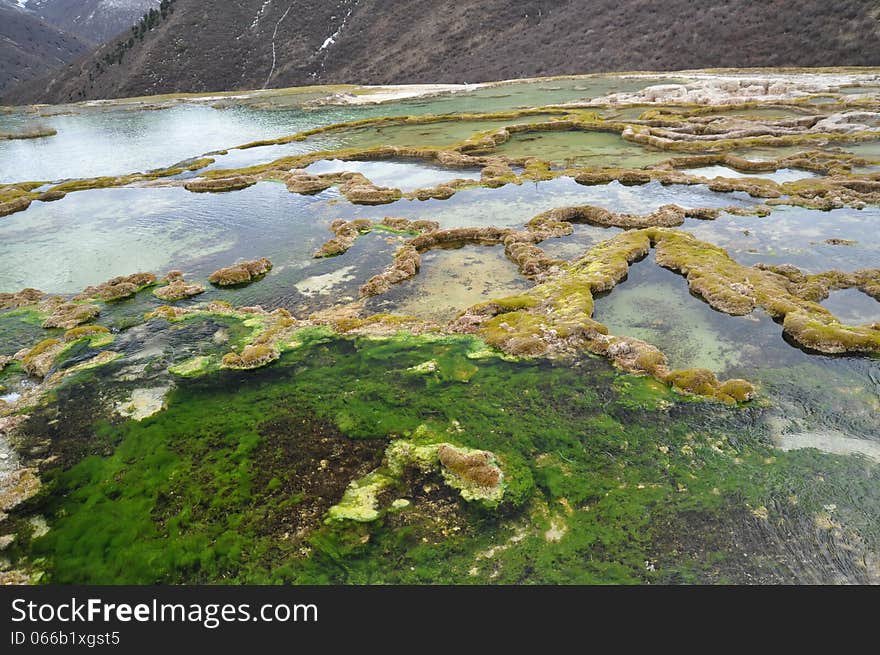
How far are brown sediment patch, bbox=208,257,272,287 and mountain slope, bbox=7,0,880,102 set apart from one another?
10870 cm

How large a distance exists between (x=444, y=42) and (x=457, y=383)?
155 m

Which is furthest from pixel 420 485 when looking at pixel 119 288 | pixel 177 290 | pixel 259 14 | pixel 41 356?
pixel 259 14

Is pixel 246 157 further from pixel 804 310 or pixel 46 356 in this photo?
pixel 804 310

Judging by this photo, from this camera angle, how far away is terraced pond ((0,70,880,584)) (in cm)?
1035

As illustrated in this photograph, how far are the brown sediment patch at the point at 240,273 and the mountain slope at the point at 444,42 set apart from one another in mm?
108698

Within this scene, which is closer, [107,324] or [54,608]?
[54,608]

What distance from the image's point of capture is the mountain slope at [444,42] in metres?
96.0

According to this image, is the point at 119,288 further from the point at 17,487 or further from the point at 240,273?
the point at 17,487

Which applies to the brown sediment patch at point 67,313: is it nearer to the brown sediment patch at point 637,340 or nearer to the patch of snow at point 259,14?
the brown sediment patch at point 637,340

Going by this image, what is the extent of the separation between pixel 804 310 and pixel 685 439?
9.15m

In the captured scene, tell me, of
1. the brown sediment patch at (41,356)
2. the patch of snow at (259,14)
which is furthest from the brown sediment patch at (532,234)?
the patch of snow at (259,14)

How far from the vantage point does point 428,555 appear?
10008 millimetres

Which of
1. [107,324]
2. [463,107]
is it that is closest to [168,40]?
[463,107]

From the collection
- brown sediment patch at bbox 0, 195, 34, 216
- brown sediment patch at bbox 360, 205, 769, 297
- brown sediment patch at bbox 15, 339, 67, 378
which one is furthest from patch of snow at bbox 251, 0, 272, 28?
brown sediment patch at bbox 15, 339, 67, 378
